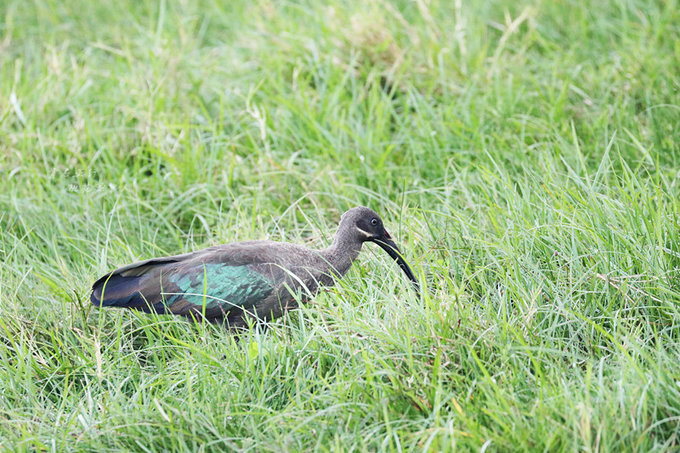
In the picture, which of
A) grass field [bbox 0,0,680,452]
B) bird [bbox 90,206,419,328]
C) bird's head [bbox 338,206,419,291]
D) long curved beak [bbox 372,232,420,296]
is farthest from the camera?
bird's head [bbox 338,206,419,291]

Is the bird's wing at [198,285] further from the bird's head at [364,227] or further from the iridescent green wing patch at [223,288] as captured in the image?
the bird's head at [364,227]

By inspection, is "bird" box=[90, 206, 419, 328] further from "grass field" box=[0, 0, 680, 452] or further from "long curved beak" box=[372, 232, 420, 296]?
"grass field" box=[0, 0, 680, 452]

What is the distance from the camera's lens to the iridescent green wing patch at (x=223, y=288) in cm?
390

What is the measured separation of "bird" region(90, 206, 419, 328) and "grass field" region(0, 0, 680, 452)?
0.38 feet

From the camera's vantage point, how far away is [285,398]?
3295mm

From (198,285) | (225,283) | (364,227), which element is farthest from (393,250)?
(198,285)

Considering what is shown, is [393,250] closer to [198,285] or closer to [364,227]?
[364,227]

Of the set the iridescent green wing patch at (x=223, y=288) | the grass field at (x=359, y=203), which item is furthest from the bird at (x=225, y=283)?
the grass field at (x=359, y=203)

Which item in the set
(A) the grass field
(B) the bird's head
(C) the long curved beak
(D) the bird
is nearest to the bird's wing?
(D) the bird

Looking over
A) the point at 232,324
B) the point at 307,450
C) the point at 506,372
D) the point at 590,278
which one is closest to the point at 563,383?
the point at 506,372

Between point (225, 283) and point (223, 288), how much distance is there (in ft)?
0.09

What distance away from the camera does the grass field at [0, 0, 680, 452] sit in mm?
3023

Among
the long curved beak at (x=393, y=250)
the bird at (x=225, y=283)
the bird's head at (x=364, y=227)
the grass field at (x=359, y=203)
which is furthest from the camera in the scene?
the bird's head at (x=364, y=227)

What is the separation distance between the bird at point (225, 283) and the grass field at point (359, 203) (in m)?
0.12
